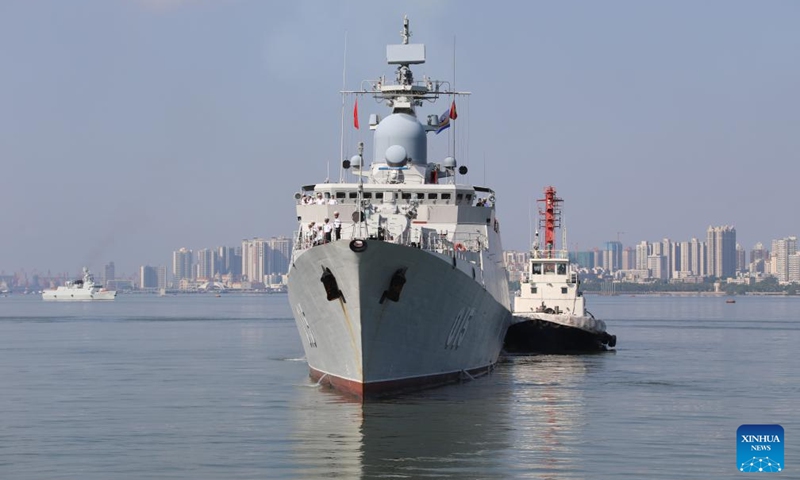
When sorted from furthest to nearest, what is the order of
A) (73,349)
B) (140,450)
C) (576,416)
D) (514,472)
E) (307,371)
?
(73,349), (307,371), (576,416), (140,450), (514,472)

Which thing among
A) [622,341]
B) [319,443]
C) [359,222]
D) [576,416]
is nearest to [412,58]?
[359,222]

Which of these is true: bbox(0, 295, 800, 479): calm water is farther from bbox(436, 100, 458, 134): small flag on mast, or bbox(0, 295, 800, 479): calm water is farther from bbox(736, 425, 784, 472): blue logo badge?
bbox(436, 100, 458, 134): small flag on mast

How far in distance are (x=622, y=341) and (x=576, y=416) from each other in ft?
134

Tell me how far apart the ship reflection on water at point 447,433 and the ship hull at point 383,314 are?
0.72 metres

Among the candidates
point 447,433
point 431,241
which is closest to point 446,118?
point 431,241

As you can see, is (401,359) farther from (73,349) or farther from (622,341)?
(622,341)

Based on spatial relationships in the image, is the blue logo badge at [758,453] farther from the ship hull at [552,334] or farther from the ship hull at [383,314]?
the ship hull at [552,334]

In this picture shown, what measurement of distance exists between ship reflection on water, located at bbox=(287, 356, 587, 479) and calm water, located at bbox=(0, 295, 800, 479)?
0.19ft

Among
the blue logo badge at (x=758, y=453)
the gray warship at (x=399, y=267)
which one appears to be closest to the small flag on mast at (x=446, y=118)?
the gray warship at (x=399, y=267)

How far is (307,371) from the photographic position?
4509 centimetres

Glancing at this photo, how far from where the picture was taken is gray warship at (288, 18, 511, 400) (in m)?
31.0

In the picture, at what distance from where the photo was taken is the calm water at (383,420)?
23.6m

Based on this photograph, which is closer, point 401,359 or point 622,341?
point 401,359

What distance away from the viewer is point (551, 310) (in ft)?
194
